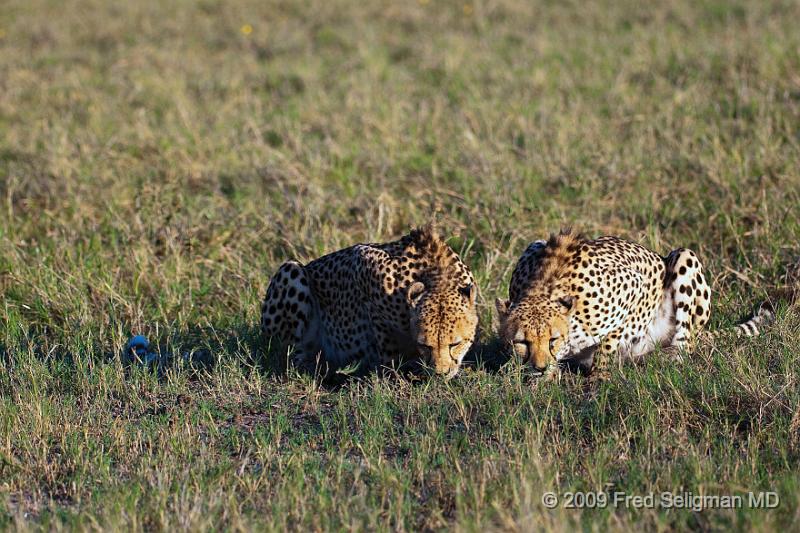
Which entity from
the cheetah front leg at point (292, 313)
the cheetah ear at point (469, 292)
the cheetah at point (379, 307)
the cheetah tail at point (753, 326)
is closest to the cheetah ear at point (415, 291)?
the cheetah at point (379, 307)

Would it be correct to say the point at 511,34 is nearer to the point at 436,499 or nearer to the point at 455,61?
the point at 455,61

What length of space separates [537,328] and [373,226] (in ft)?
8.13

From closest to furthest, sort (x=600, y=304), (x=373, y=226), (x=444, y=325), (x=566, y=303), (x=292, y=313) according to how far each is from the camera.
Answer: (x=444, y=325) → (x=566, y=303) → (x=600, y=304) → (x=292, y=313) → (x=373, y=226)

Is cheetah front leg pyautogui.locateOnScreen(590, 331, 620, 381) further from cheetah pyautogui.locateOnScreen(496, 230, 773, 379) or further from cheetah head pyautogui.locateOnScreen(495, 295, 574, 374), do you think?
cheetah head pyautogui.locateOnScreen(495, 295, 574, 374)

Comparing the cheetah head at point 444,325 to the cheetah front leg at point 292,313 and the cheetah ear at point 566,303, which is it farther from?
the cheetah front leg at point 292,313

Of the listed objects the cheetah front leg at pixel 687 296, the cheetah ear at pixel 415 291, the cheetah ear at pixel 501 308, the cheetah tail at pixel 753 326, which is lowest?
the cheetah tail at pixel 753 326

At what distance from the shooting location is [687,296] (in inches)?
230

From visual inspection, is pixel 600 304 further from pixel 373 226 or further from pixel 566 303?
pixel 373 226

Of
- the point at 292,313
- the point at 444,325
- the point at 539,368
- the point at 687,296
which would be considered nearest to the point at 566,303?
the point at 539,368

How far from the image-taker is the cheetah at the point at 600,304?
17.1 feet

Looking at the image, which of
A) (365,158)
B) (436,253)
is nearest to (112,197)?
(365,158)

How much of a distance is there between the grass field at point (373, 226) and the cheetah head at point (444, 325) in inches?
6.6

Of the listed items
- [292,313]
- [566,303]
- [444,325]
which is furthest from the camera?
[292,313]

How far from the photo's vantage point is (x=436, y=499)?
13.6ft
